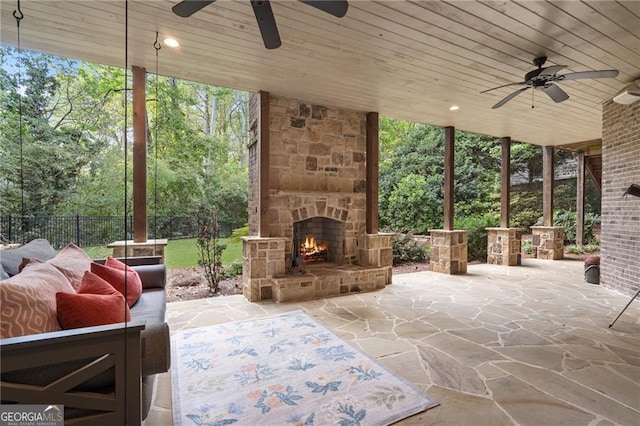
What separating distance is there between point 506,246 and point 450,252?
1901 mm

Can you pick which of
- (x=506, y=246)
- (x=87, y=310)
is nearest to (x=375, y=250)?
(x=506, y=246)

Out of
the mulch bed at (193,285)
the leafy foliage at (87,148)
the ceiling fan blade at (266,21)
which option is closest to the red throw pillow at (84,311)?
the ceiling fan blade at (266,21)

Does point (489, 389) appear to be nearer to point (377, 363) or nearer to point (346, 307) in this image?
point (377, 363)

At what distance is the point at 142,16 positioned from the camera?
237 centimetres

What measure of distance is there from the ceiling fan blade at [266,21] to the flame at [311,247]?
334cm

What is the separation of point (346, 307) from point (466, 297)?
6.08ft

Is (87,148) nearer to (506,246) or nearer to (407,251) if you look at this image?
(407,251)

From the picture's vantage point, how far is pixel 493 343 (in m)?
2.70

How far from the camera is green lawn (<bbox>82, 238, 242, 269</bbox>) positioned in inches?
233

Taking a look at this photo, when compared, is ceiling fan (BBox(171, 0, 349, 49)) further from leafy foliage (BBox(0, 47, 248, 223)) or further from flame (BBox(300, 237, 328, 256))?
flame (BBox(300, 237, 328, 256))

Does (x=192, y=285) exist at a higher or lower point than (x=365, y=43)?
lower

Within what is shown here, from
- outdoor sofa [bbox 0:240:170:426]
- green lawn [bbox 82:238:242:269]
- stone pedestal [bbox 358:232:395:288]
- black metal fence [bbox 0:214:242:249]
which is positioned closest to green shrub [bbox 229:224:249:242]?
green lawn [bbox 82:238:242:269]

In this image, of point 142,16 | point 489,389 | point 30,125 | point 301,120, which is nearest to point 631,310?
point 489,389
